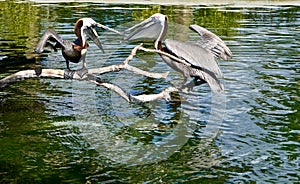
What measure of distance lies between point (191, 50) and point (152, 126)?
1326 millimetres

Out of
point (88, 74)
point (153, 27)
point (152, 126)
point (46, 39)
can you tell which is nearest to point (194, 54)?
point (153, 27)

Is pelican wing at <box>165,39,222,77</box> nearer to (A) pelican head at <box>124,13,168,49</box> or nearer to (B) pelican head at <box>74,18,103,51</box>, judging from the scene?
(A) pelican head at <box>124,13,168,49</box>

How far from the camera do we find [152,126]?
8.51 meters

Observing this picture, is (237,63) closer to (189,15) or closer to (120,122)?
(120,122)

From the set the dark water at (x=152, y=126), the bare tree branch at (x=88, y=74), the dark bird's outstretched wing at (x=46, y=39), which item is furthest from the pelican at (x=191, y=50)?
the dark bird's outstretched wing at (x=46, y=39)

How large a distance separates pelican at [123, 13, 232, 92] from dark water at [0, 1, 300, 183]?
533mm

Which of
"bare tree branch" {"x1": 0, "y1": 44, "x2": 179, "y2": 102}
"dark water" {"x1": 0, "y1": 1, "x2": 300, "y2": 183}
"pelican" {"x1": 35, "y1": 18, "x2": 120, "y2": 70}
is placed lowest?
"dark water" {"x1": 0, "y1": 1, "x2": 300, "y2": 183}

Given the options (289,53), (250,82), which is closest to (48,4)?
(289,53)

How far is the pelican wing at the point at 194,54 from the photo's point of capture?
28.7 ft

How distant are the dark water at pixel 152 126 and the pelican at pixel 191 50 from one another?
533 millimetres

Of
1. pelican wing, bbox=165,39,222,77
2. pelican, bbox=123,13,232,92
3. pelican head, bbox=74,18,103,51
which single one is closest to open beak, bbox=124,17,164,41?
pelican, bbox=123,13,232,92

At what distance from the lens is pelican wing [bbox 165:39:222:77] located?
28.7 ft

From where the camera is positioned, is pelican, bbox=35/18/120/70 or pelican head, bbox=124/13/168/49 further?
pelican head, bbox=124/13/168/49

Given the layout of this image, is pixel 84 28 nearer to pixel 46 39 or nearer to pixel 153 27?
pixel 46 39
